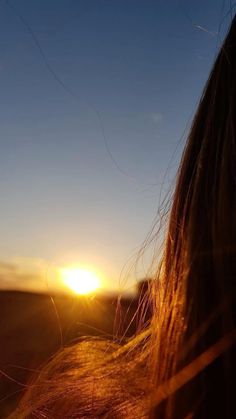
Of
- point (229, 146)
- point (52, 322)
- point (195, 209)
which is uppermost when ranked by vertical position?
point (229, 146)

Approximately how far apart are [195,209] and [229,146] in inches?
4.9

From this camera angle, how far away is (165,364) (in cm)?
90

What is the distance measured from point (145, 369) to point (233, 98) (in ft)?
1.90

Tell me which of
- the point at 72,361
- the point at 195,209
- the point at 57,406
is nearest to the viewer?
the point at 195,209

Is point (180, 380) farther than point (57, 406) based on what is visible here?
No

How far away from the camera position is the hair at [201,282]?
83 centimetres

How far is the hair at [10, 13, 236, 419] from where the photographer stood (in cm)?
83

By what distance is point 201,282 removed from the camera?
881 millimetres

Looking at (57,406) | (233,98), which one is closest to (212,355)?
(233,98)

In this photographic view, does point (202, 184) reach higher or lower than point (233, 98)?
lower

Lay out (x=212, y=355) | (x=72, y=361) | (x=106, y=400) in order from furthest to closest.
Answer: (x=72, y=361)
(x=106, y=400)
(x=212, y=355)

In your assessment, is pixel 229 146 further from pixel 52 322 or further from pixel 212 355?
pixel 52 322

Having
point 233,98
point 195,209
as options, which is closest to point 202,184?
point 195,209

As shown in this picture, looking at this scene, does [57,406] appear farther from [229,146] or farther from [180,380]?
[229,146]
